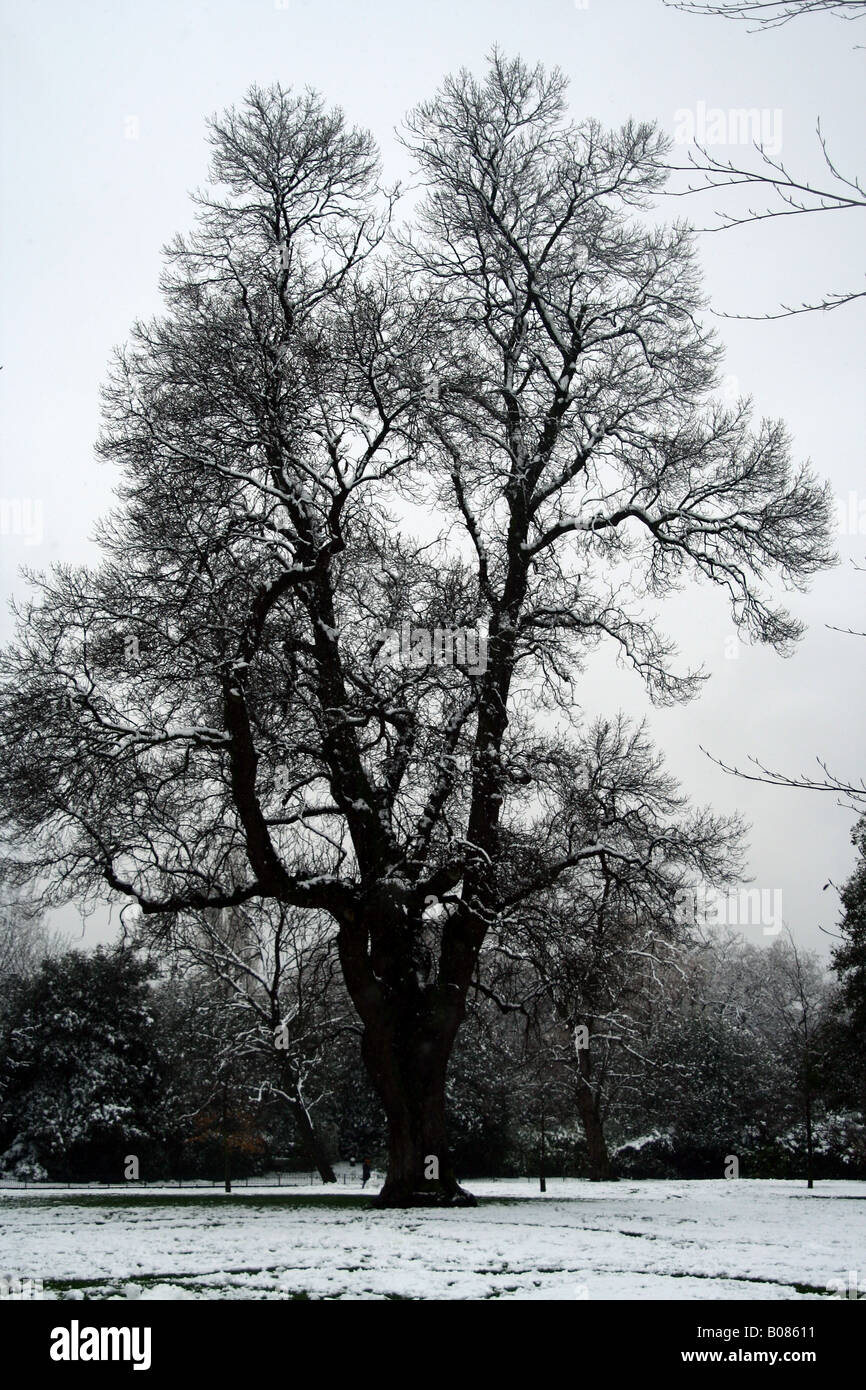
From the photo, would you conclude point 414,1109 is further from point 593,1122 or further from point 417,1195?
point 593,1122

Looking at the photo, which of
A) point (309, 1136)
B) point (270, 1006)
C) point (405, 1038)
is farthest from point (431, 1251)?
point (309, 1136)

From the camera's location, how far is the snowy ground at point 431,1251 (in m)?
7.41

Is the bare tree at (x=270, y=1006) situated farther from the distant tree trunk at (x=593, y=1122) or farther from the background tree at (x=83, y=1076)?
the distant tree trunk at (x=593, y=1122)

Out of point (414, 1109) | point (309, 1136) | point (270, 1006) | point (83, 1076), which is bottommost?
point (309, 1136)

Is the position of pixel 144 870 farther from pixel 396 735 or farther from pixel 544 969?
pixel 544 969

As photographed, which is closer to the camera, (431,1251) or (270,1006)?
(431,1251)

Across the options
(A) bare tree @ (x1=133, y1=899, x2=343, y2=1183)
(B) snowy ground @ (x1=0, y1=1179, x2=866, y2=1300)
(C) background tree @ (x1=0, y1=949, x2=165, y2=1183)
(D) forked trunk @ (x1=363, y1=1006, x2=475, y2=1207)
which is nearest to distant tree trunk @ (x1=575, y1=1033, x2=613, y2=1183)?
(A) bare tree @ (x1=133, y1=899, x2=343, y2=1183)

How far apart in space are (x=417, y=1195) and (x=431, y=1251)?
6.07m

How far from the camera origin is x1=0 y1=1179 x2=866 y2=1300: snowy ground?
7.41m

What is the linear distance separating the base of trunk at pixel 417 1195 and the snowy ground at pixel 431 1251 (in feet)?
1.41

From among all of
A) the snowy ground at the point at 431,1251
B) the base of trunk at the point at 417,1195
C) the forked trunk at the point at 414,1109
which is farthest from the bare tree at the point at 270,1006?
the snowy ground at the point at 431,1251

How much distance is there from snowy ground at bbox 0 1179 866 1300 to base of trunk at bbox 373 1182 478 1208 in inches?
16.9

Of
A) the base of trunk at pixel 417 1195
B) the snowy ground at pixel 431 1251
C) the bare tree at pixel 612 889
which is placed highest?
the bare tree at pixel 612 889

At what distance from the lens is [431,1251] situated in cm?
943
